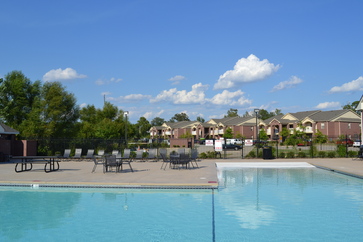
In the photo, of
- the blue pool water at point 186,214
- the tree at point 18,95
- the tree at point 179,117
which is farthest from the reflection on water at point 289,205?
the tree at point 179,117

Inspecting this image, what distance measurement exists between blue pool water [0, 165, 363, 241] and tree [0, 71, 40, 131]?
1157 inches

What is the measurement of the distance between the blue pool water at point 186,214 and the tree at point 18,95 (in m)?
29.4

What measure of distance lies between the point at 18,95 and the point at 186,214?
37.1 metres

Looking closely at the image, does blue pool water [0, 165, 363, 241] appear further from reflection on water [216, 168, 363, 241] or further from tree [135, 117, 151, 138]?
tree [135, 117, 151, 138]

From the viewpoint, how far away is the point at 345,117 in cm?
6688

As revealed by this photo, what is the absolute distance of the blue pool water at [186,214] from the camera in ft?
24.1

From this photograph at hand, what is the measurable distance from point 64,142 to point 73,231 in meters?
21.3

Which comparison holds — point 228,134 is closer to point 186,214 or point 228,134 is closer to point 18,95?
point 18,95

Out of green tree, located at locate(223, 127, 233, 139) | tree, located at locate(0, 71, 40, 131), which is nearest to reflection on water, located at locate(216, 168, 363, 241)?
tree, located at locate(0, 71, 40, 131)

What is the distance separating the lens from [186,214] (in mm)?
9000

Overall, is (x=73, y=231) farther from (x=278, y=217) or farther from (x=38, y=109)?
(x=38, y=109)

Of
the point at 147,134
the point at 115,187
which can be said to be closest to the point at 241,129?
the point at 147,134

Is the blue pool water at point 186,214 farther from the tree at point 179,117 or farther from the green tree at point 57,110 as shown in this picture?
the tree at point 179,117

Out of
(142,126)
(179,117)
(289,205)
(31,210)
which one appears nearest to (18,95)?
(31,210)
